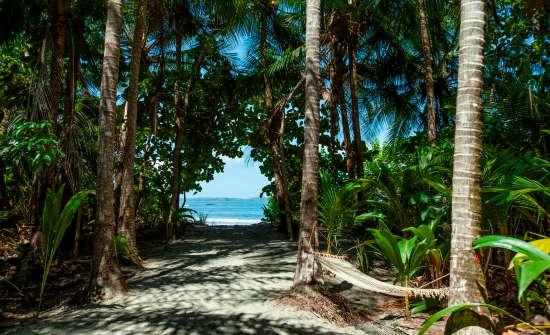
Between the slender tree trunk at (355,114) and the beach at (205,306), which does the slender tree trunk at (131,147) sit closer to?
the beach at (205,306)

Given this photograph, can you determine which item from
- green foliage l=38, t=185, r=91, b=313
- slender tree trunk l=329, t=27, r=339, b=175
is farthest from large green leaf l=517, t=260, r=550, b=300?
slender tree trunk l=329, t=27, r=339, b=175

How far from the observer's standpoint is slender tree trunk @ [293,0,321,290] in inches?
130

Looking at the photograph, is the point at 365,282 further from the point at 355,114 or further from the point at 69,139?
the point at 355,114

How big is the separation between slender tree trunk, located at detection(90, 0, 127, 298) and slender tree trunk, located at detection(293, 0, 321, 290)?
69.9 inches

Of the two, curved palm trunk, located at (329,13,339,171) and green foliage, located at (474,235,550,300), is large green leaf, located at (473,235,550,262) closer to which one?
green foliage, located at (474,235,550,300)

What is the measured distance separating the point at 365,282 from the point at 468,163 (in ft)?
3.96

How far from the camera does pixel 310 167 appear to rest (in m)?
3.42

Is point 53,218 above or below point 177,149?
below

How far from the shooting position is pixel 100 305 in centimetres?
314

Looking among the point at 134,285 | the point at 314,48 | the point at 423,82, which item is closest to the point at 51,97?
the point at 134,285

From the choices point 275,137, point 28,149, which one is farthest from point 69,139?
point 275,137

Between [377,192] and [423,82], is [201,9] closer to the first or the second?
[377,192]

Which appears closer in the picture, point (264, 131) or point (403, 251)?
point (403, 251)

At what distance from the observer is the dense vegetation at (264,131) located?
124 inches
